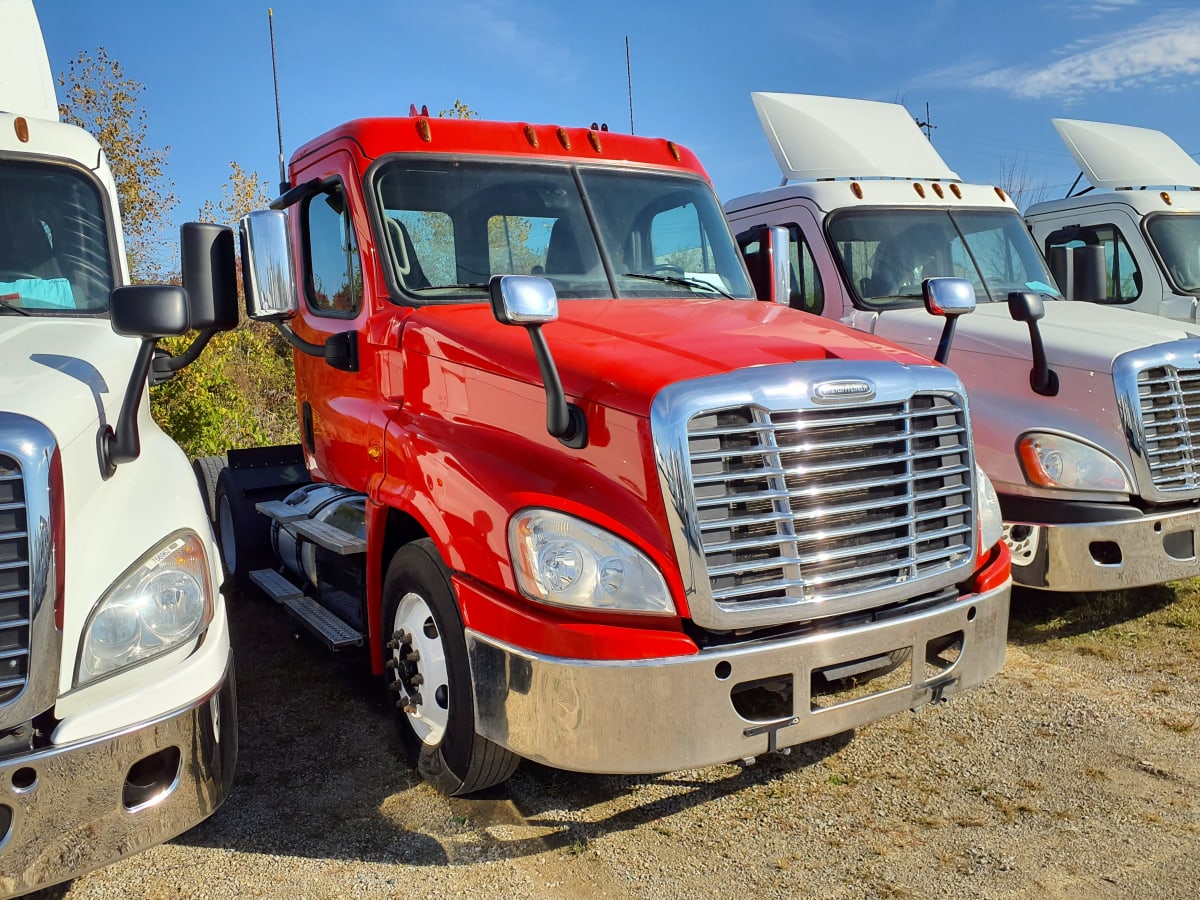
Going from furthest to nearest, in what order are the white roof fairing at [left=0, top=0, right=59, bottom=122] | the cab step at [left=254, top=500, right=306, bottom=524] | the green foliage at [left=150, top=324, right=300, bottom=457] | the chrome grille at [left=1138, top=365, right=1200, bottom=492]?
1. the green foliage at [left=150, top=324, right=300, bottom=457]
2. the cab step at [left=254, top=500, right=306, bottom=524]
3. the chrome grille at [left=1138, top=365, right=1200, bottom=492]
4. the white roof fairing at [left=0, top=0, right=59, bottom=122]

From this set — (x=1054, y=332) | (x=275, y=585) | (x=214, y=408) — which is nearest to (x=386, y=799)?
(x=275, y=585)

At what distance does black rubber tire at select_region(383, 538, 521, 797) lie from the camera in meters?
3.22

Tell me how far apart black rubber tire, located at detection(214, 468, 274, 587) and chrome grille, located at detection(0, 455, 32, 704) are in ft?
12.2

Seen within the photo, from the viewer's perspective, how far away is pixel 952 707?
4.34 metres

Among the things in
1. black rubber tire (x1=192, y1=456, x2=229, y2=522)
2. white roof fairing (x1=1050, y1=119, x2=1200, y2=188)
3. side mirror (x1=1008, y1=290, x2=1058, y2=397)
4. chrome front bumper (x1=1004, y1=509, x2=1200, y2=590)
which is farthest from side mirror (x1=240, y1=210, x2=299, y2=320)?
white roof fairing (x1=1050, y1=119, x2=1200, y2=188)

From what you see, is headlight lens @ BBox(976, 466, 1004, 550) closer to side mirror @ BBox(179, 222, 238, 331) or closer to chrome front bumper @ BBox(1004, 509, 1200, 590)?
chrome front bumper @ BBox(1004, 509, 1200, 590)

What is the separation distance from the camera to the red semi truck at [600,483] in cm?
285

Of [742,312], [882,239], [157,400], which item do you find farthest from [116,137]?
[742,312]

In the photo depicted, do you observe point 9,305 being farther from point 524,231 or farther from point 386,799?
point 386,799

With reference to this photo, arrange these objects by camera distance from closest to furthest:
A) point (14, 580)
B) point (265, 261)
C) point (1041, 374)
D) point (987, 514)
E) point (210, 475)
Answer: point (14, 580)
point (987, 514)
point (265, 261)
point (1041, 374)
point (210, 475)

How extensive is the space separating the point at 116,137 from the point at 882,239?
16.4 meters

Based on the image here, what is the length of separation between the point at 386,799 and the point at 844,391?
2.21 metres

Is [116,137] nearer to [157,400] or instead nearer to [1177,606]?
[157,400]

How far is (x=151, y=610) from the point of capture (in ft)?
8.72
